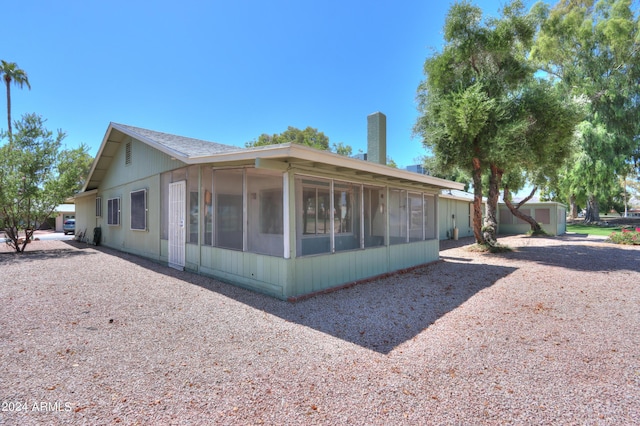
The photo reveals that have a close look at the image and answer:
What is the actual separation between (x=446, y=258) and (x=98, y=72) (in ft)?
56.5

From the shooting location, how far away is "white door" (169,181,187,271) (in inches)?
294

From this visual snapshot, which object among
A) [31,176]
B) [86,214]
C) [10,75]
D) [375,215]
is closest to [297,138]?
[86,214]

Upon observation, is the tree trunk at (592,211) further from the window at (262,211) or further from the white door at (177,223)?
the white door at (177,223)

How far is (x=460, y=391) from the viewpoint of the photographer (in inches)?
100

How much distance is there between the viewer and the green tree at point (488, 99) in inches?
386

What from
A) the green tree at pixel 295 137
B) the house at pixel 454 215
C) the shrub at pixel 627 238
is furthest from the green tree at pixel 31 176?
the shrub at pixel 627 238

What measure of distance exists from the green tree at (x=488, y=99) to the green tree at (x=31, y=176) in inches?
584

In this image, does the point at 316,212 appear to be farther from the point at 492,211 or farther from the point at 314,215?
the point at 492,211

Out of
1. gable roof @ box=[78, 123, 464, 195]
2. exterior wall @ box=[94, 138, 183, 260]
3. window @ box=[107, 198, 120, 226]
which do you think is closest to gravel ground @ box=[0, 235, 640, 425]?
gable roof @ box=[78, 123, 464, 195]

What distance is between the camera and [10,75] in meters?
23.0

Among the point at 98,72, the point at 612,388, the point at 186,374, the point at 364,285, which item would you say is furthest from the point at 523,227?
the point at 98,72

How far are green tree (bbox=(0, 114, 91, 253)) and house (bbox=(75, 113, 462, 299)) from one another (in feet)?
15.8

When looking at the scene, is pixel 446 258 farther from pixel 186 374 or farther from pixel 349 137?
pixel 349 137

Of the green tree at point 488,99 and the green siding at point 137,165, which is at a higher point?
the green tree at point 488,99
